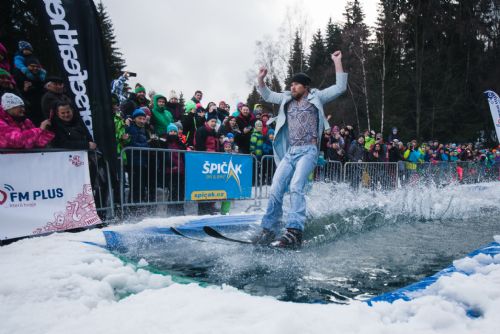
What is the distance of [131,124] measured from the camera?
265 inches

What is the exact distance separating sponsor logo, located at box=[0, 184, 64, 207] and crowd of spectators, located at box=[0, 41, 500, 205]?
562mm

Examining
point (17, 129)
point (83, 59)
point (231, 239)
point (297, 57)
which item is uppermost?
point (297, 57)

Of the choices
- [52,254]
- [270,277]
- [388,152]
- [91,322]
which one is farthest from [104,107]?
[388,152]

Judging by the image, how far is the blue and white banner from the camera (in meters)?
7.03

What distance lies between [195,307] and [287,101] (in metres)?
3.31

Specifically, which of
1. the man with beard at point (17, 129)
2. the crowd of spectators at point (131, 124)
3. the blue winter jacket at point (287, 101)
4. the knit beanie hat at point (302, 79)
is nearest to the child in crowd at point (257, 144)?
the crowd of spectators at point (131, 124)

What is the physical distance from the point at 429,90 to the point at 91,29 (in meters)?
25.9

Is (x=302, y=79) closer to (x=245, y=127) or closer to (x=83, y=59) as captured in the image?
(x=83, y=59)

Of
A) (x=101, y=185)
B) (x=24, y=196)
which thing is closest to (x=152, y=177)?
(x=101, y=185)

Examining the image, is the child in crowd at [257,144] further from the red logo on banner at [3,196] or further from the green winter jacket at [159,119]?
the red logo on banner at [3,196]

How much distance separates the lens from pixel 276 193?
4504 millimetres

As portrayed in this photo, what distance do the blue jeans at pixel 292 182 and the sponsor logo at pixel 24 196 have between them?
2753mm

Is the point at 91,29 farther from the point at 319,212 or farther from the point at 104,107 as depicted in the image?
the point at 319,212

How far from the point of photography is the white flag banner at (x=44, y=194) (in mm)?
4348
